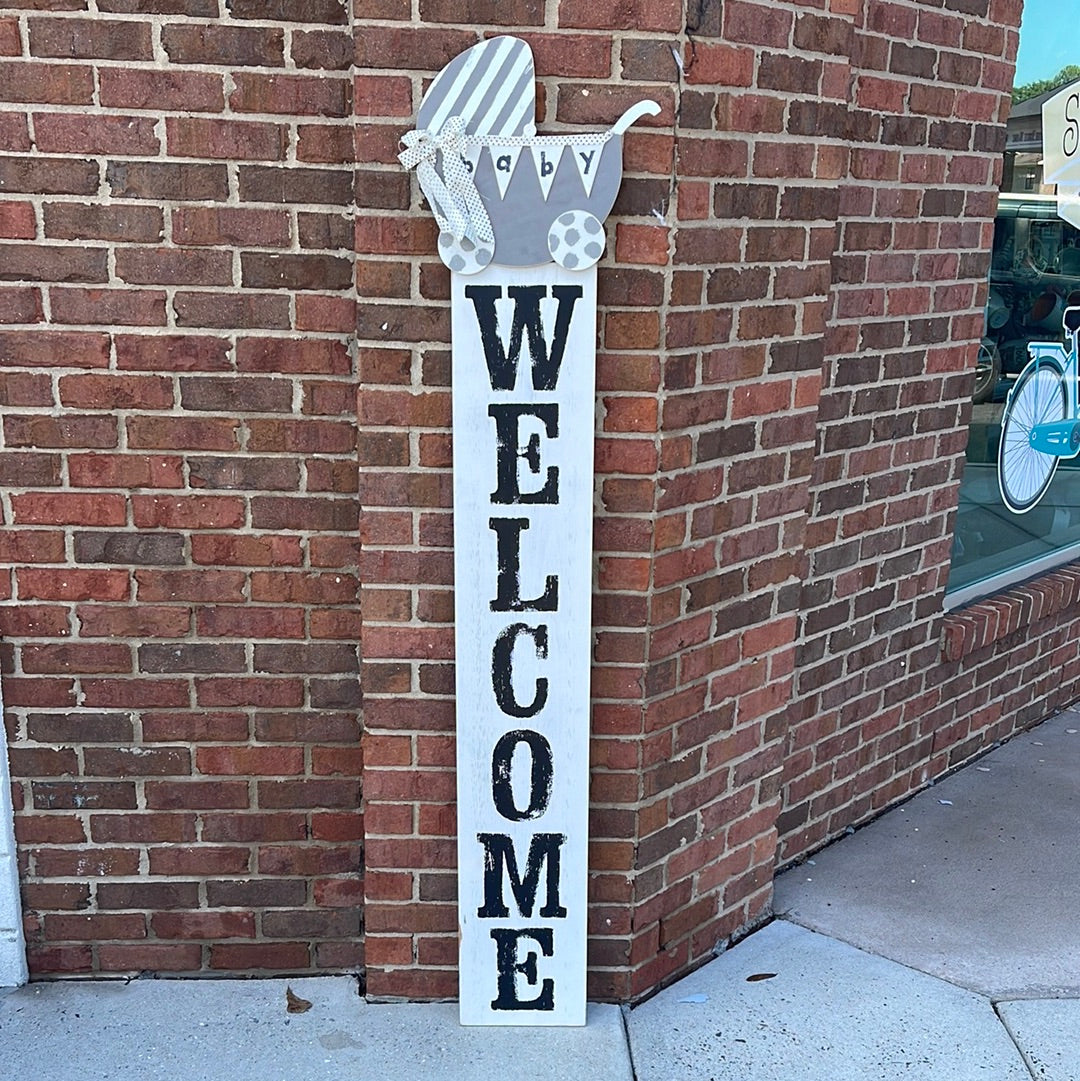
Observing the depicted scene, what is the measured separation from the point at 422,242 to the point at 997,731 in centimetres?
304

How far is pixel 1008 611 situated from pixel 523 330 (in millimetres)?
2499

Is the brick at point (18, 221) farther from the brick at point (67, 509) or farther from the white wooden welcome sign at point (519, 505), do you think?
the white wooden welcome sign at point (519, 505)

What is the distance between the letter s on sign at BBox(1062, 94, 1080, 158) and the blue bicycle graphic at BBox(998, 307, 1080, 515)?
1.82ft

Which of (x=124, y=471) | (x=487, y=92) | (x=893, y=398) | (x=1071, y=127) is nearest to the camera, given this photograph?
(x=487, y=92)

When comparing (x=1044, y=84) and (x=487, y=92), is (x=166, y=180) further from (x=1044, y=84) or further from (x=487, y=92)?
(x=1044, y=84)

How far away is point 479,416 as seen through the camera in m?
2.40

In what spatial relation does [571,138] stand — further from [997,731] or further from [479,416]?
[997,731]

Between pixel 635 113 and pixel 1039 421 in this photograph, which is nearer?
pixel 635 113

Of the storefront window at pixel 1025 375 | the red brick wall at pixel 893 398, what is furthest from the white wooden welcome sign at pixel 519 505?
the storefront window at pixel 1025 375

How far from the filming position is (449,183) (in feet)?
7.45

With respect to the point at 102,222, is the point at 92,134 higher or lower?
higher

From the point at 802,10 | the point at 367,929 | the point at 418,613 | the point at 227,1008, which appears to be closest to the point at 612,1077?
the point at 367,929

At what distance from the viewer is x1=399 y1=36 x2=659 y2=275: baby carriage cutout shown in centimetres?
223

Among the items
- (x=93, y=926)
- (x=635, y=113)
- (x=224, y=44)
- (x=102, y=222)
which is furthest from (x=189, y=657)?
(x=635, y=113)
